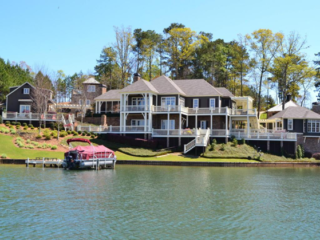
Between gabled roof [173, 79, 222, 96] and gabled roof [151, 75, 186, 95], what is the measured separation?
1.27 meters

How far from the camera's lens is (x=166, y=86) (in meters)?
59.6

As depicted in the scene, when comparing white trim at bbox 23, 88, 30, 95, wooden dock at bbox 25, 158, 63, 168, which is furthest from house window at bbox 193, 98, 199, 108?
white trim at bbox 23, 88, 30, 95

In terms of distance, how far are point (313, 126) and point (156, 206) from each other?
3935 centimetres

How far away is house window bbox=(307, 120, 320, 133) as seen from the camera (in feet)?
183

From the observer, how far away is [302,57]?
72875 mm

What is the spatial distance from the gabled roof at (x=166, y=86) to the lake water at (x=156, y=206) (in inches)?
886

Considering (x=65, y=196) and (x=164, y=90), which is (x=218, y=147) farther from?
(x=65, y=196)

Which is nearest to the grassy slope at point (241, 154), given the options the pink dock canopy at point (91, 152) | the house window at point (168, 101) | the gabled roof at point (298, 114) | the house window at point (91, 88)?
the gabled roof at point (298, 114)

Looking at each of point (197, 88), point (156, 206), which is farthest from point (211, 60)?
point (156, 206)

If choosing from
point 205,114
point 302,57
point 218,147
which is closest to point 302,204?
point 218,147

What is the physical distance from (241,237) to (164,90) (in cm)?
4246

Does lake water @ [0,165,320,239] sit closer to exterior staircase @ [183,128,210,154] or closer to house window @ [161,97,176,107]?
exterior staircase @ [183,128,210,154]

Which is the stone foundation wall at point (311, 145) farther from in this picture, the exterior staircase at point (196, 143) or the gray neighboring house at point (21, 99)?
the gray neighboring house at point (21, 99)

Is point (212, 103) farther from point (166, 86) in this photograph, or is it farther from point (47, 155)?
point (47, 155)
